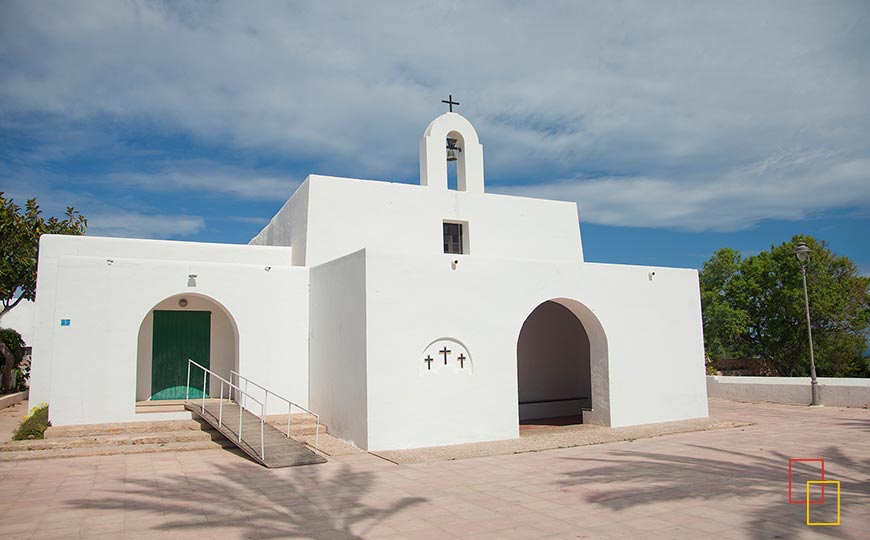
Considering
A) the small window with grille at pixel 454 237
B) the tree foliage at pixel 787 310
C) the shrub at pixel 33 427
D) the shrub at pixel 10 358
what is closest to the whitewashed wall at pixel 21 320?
the shrub at pixel 10 358

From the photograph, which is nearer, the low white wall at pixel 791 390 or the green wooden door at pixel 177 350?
the green wooden door at pixel 177 350

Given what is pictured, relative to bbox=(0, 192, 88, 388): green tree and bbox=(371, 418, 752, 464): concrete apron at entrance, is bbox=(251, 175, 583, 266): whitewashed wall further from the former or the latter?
bbox=(0, 192, 88, 388): green tree

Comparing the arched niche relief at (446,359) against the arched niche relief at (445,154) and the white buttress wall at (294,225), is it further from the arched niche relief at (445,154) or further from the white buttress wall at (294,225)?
the arched niche relief at (445,154)

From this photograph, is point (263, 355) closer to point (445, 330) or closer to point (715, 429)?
point (445, 330)

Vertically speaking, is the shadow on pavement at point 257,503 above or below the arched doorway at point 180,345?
below

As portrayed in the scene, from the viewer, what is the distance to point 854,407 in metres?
16.1

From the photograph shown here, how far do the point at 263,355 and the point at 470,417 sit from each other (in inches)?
196

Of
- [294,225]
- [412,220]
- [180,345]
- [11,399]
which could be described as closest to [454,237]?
[412,220]

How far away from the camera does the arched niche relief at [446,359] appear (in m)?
11.5

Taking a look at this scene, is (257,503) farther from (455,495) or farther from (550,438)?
(550,438)

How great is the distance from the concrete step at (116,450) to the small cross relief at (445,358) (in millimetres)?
3917

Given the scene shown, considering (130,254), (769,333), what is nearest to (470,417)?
(130,254)

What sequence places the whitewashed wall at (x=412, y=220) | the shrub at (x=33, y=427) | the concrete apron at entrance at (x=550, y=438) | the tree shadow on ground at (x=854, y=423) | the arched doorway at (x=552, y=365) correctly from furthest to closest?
1. the arched doorway at (x=552, y=365)
2. the whitewashed wall at (x=412, y=220)
3. the tree shadow on ground at (x=854, y=423)
4. the shrub at (x=33, y=427)
5. the concrete apron at entrance at (x=550, y=438)

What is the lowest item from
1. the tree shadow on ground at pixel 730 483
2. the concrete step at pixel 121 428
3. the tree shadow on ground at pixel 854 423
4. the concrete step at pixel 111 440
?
the tree shadow on ground at pixel 854 423
